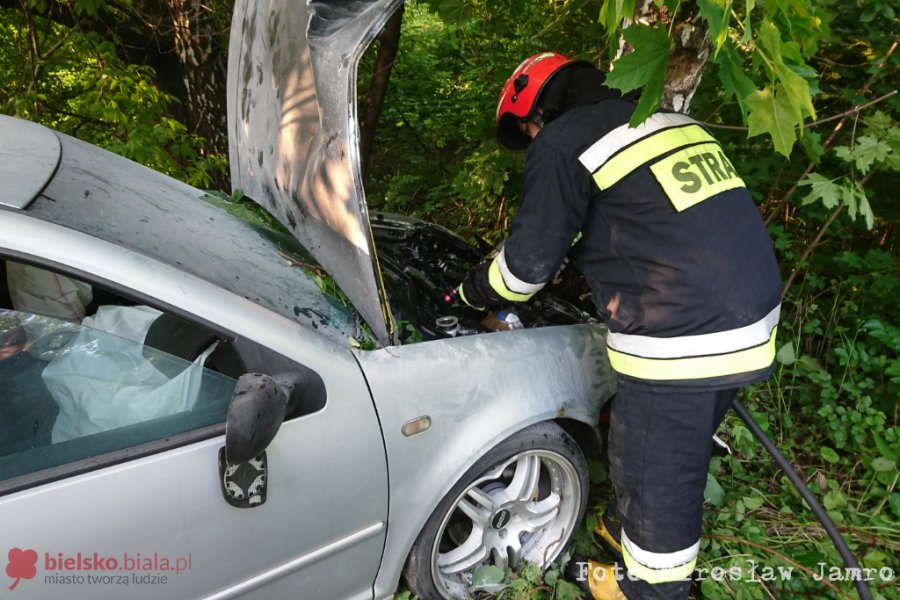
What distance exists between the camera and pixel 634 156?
67.2 inches

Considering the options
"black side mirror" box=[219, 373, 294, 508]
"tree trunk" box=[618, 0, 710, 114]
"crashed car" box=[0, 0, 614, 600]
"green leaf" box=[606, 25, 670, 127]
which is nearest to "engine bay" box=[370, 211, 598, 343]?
"crashed car" box=[0, 0, 614, 600]

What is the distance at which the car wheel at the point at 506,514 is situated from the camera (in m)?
1.85

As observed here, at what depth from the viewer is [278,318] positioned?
1.50 m

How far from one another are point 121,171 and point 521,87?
4.51 feet

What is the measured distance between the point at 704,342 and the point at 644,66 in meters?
0.83

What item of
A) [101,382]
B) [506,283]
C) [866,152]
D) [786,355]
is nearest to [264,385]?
[101,382]

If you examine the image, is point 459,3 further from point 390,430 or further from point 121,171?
point 390,430

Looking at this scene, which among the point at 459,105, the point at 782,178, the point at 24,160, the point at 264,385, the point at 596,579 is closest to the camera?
the point at 264,385

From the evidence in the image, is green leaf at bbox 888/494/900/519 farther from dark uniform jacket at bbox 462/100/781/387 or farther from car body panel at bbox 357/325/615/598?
car body panel at bbox 357/325/615/598

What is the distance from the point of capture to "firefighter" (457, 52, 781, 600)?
5.57 feet

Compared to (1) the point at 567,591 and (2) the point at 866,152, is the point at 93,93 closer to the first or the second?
(1) the point at 567,591

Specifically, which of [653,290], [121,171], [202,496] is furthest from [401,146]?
[202,496]

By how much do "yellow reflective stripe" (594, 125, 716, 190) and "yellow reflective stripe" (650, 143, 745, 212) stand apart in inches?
1.3

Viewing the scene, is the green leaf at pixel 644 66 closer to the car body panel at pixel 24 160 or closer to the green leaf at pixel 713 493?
the car body panel at pixel 24 160
